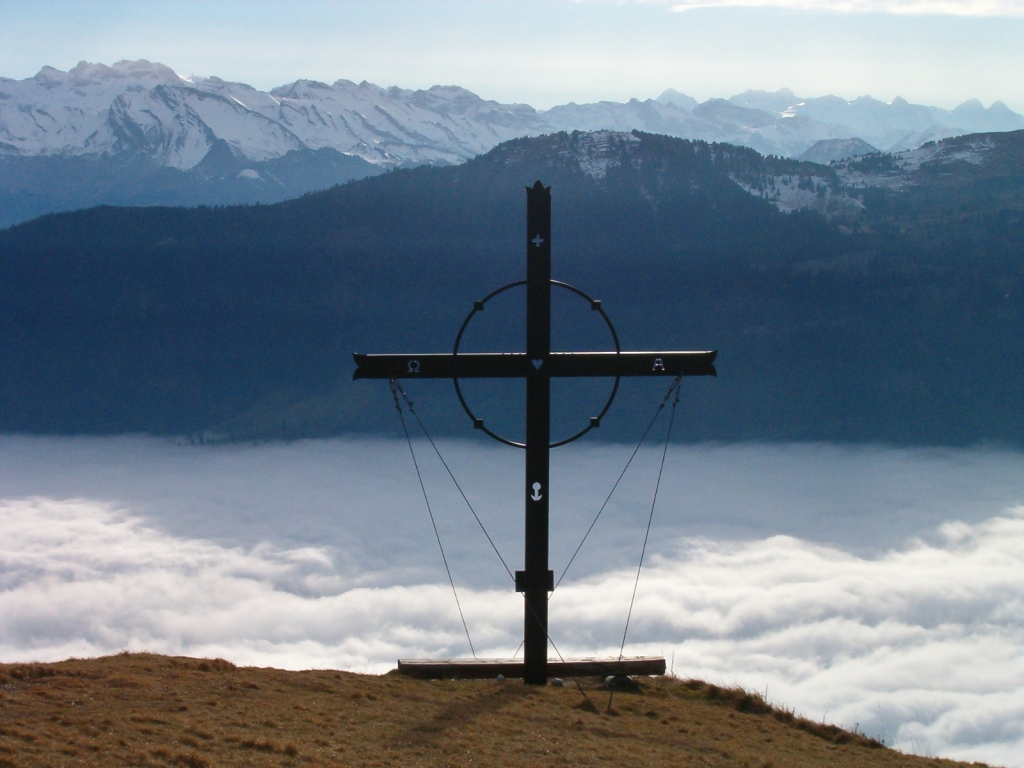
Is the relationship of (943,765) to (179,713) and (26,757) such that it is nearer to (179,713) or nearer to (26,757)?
(179,713)

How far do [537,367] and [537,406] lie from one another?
21.3 inches

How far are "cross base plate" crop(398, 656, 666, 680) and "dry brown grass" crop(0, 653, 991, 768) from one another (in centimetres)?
21

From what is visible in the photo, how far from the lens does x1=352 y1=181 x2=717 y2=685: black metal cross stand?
539 inches

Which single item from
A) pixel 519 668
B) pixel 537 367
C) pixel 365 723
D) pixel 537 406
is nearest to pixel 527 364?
pixel 537 367

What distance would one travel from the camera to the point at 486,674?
15.2 meters

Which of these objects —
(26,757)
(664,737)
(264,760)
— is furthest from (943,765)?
(26,757)

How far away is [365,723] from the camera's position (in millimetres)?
12727

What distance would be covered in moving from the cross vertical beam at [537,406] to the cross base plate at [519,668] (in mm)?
1403

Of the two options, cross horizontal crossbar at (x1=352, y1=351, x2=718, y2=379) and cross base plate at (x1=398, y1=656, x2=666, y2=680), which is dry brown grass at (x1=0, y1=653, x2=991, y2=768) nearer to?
cross base plate at (x1=398, y1=656, x2=666, y2=680)

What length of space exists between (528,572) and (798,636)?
636ft

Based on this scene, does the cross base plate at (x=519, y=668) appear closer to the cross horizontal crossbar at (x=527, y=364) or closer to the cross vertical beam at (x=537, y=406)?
the cross vertical beam at (x=537, y=406)

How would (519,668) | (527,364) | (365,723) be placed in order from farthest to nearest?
(519,668) < (527,364) < (365,723)

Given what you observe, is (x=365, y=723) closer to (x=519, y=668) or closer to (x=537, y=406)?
(x=519, y=668)

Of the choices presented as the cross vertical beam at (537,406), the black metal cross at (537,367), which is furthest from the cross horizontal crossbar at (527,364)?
the cross vertical beam at (537,406)
